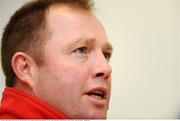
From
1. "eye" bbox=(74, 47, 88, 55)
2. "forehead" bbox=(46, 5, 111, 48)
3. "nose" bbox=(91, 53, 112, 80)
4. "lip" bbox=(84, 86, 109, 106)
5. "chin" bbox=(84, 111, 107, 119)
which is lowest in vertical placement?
"chin" bbox=(84, 111, 107, 119)

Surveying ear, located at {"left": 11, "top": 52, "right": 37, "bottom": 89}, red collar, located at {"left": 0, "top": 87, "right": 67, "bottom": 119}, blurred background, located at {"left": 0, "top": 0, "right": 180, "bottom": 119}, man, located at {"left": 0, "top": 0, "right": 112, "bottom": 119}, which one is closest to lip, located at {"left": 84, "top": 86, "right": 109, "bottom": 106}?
man, located at {"left": 0, "top": 0, "right": 112, "bottom": 119}

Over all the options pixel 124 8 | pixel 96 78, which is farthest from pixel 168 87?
pixel 96 78

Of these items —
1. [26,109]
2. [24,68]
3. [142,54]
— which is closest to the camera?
[26,109]

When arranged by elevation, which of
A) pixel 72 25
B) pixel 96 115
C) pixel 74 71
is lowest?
pixel 96 115

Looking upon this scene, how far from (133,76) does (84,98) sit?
27.1 inches

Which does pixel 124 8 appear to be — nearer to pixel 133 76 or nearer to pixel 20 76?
pixel 133 76

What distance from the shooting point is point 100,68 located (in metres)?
0.94

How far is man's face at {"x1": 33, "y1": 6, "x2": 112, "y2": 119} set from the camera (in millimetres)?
917

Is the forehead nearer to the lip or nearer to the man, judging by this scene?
the man

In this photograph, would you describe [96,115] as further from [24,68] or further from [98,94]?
[24,68]

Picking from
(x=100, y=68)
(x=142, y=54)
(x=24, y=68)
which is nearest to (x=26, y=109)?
(x=24, y=68)

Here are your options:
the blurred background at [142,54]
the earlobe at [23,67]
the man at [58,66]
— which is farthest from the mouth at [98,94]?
the blurred background at [142,54]

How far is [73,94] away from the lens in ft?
3.02

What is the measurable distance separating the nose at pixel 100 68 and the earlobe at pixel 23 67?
22cm
